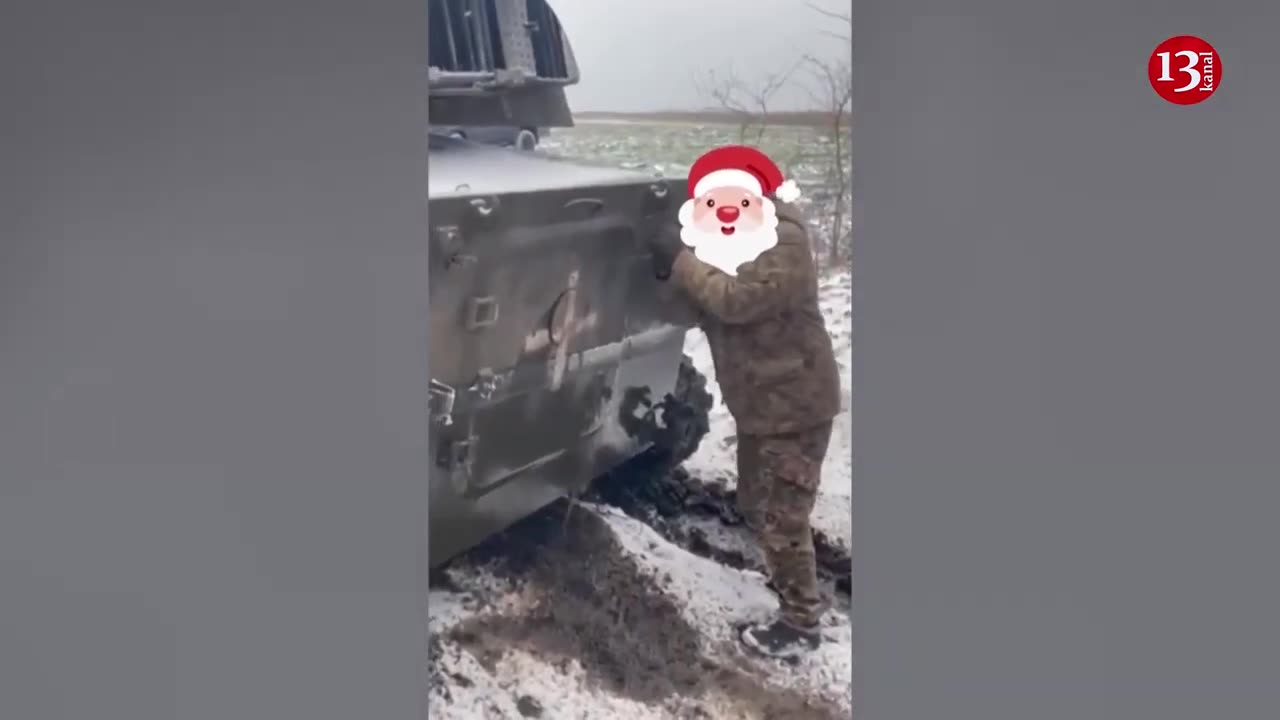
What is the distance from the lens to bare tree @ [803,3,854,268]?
2014mm

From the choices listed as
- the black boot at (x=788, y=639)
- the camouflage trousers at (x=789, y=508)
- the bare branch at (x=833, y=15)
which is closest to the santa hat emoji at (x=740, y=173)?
the bare branch at (x=833, y=15)

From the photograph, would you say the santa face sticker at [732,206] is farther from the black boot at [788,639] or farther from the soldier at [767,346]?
the black boot at [788,639]

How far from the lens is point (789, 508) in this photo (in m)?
2.06

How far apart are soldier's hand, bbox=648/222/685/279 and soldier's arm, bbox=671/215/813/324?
0.05 ft

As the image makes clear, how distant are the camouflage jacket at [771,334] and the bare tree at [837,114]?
0.07 m

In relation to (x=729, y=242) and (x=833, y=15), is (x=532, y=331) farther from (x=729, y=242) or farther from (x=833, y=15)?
(x=833, y=15)

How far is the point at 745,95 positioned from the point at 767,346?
0.43m

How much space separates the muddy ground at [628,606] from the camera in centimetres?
205

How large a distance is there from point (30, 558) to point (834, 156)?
1603mm

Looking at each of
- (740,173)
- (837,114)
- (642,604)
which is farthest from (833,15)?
(642,604)

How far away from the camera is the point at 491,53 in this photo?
Answer: 2.13 meters
